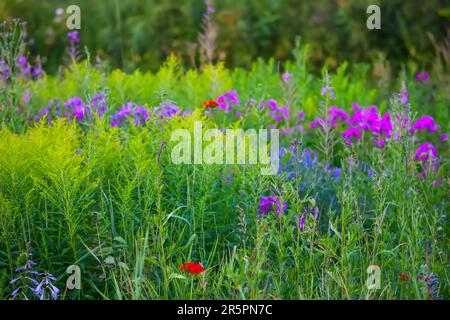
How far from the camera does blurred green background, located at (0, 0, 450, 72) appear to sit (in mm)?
7809

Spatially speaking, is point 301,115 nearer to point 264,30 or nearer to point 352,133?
point 352,133

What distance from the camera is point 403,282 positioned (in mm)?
3129

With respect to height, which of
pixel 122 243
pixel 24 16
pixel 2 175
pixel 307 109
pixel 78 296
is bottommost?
pixel 78 296

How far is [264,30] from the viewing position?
26.1ft

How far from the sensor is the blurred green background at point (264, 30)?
7.81 metres

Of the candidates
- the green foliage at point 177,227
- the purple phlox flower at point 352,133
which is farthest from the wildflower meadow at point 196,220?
the purple phlox flower at point 352,133

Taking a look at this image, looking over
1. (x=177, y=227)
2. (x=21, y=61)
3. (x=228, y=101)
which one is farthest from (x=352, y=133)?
(x=21, y=61)

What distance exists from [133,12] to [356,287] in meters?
6.03

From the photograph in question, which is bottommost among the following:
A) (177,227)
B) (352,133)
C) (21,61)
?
(177,227)

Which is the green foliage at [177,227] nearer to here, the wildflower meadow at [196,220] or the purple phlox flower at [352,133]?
the wildflower meadow at [196,220]

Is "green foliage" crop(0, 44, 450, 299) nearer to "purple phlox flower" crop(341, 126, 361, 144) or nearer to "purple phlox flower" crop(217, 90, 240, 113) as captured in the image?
"purple phlox flower" crop(341, 126, 361, 144)

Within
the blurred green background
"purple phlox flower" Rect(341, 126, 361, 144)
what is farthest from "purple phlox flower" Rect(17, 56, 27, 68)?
"purple phlox flower" Rect(341, 126, 361, 144)
